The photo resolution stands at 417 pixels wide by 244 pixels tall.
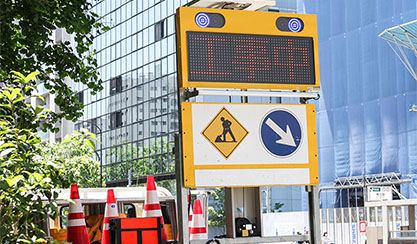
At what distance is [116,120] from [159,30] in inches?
419

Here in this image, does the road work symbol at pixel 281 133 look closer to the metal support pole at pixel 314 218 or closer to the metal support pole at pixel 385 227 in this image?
the metal support pole at pixel 314 218

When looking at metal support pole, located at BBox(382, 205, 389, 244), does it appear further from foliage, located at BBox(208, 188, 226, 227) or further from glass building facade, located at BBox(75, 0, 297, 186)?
foliage, located at BBox(208, 188, 226, 227)

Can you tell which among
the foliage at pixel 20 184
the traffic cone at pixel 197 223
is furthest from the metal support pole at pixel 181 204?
the traffic cone at pixel 197 223

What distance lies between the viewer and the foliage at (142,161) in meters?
61.6

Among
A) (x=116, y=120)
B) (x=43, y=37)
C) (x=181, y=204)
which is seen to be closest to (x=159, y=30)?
(x=116, y=120)

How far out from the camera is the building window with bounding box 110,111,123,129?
70.4 m

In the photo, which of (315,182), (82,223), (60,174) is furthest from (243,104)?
(82,223)

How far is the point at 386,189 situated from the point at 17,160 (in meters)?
26.8

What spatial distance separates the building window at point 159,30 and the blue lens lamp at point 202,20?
190ft

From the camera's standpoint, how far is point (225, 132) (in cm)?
707

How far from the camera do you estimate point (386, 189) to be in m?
31.4

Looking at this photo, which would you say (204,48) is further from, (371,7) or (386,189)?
(371,7)

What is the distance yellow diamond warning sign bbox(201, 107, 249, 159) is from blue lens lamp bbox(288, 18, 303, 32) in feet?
3.50

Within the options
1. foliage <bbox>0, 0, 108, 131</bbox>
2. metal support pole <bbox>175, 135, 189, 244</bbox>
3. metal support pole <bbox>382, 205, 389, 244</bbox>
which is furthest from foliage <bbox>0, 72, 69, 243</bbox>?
metal support pole <bbox>382, 205, 389, 244</bbox>
